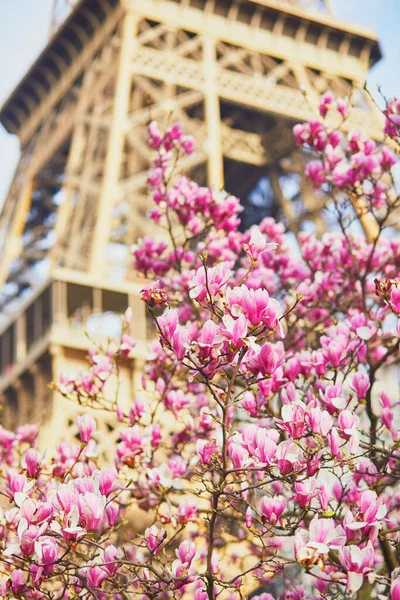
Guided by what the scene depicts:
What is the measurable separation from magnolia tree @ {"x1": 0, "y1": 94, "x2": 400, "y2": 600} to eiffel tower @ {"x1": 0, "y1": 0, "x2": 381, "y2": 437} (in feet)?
32.4

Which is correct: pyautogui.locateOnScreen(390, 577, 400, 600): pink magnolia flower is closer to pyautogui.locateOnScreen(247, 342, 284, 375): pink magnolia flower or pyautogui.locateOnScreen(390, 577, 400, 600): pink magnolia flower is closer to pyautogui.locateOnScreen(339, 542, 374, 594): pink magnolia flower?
pyautogui.locateOnScreen(339, 542, 374, 594): pink magnolia flower

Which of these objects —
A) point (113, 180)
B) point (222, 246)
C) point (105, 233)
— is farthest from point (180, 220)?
point (113, 180)

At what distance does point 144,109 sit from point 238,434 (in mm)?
18608

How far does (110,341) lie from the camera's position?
582 cm

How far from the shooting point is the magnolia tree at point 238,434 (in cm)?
344

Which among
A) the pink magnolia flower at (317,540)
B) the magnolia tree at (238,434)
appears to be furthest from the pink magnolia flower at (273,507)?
the pink magnolia flower at (317,540)

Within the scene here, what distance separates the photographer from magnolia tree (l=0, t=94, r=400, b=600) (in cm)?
344

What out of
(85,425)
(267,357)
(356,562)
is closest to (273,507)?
(356,562)

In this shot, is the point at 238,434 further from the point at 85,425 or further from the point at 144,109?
the point at 144,109

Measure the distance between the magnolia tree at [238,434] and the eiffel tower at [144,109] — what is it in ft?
32.4

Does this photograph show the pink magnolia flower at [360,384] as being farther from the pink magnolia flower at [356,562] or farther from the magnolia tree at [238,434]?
the pink magnolia flower at [356,562]

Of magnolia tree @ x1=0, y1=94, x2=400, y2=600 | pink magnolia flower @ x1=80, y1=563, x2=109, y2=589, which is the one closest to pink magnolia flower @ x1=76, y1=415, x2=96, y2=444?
magnolia tree @ x1=0, y1=94, x2=400, y2=600

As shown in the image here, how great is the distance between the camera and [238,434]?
12.8ft

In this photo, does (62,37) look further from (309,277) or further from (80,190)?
(309,277)
